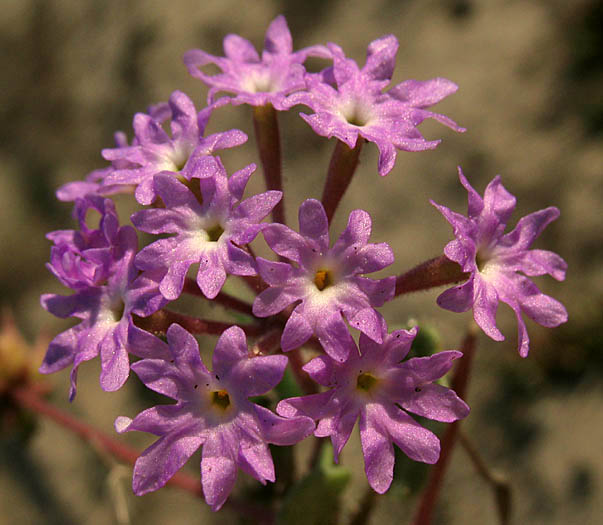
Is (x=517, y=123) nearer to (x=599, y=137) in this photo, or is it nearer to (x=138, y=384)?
(x=599, y=137)

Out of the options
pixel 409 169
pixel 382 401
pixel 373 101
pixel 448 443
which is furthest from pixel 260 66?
pixel 409 169

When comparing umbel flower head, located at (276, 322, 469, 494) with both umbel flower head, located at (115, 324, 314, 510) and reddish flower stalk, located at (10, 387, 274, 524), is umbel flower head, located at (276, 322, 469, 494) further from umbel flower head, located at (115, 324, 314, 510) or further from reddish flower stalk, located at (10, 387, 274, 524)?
reddish flower stalk, located at (10, 387, 274, 524)

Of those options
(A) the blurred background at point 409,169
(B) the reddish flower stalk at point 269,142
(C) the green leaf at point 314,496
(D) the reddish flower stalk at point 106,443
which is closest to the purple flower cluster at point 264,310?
(B) the reddish flower stalk at point 269,142

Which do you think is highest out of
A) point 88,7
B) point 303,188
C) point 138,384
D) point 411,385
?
point 411,385

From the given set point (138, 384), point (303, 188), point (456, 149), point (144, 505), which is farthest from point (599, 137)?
point (144, 505)

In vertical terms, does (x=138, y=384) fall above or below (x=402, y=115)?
below

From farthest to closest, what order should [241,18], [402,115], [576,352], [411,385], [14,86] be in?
[14,86] → [241,18] → [576,352] → [402,115] → [411,385]

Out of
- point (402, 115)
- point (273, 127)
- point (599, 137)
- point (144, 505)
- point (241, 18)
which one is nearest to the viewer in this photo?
point (402, 115)

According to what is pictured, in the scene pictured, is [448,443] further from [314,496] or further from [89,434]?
[89,434]
